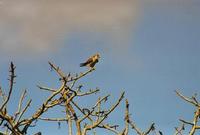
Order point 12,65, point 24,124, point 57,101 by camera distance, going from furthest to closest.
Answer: point 57,101 → point 24,124 → point 12,65

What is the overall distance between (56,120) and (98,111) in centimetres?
70

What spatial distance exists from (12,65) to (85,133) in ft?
5.23

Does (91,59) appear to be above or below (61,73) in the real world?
above

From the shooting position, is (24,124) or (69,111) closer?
(24,124)

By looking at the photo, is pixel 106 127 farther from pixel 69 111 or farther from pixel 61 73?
pixel 61 73

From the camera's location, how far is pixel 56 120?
732 centimetres

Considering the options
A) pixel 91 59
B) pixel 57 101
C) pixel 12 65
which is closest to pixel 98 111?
pixel 57 101

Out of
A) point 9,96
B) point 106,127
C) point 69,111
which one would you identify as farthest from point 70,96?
point 9,96

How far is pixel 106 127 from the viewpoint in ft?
23.5

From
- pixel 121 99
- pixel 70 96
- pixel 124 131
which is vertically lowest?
pixel 124 131

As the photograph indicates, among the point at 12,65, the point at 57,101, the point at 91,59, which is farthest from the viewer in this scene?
the point at 91,59

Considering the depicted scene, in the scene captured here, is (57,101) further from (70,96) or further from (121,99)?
(121,99)

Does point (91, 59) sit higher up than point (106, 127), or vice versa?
point (91, 59)

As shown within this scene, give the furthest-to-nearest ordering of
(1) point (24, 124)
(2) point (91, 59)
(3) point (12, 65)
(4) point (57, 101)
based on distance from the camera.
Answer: (2) point (91, 59) → (4) point (57, 101) → (1) point (24, 124) → (3) point (12, 65)
